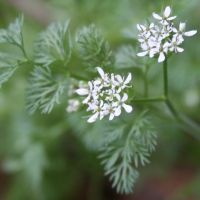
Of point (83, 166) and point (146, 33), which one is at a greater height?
point (146, 33)

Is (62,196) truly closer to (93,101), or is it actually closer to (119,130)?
(119,130)

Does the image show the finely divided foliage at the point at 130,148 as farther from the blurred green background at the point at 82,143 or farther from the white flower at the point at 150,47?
the blurred green background at the point at 82,143

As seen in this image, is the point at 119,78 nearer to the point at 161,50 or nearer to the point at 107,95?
the point at 107,95

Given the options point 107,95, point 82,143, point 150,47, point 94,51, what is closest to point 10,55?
point 94,51

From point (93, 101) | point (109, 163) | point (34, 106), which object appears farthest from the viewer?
point (109, 163)

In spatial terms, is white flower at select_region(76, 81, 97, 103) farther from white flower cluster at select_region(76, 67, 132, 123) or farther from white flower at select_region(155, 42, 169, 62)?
white flower at select_region(155, 42, 169, 62)

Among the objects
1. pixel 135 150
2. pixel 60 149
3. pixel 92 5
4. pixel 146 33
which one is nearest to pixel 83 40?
pixel 146 33

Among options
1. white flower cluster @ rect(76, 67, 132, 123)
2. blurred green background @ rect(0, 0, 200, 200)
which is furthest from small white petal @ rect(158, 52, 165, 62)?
blurred green background @ rect(0, 0, 200, 200)
